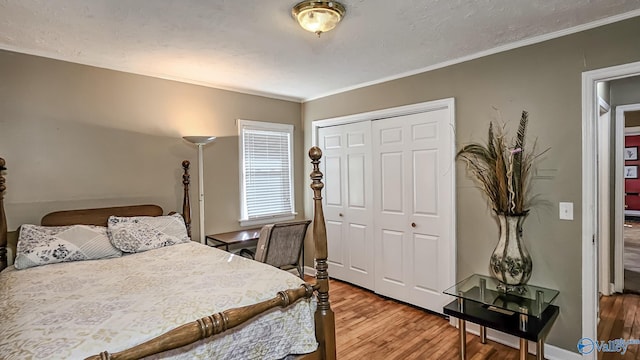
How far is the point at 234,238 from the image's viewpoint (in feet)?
11.8

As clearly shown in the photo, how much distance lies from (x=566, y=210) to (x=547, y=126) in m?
0.65

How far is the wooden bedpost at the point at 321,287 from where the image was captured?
2.02 m

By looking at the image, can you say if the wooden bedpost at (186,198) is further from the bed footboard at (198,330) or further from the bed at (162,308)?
the bed footboard at (198,330)

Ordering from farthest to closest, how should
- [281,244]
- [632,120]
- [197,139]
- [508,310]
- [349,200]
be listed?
[632,120] < [349,200] < [197,139] < [281,244] < [508,310]

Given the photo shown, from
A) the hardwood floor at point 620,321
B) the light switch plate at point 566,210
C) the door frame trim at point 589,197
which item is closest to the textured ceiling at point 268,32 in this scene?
the door frame trim at point 589,197

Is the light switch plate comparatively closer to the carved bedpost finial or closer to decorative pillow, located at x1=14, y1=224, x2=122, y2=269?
A: decorative pillow, located at x1=14, y1=224, x2=122, y2=269

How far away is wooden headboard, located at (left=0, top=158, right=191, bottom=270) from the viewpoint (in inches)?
101

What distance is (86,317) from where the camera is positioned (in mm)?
1487

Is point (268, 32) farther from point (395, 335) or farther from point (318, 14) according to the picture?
point (395, 335)

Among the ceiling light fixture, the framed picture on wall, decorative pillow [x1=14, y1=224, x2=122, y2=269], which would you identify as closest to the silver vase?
the ceiling light fixture

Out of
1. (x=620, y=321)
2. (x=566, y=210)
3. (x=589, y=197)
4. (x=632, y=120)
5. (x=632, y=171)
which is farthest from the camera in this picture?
(x=632, y=171)

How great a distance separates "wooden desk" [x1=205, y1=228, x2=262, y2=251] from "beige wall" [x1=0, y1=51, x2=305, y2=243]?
0.48 ft

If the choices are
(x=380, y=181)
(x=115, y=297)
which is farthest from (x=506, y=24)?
(x=115, y=297)

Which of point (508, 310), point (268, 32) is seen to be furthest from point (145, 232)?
point (508, 310)
